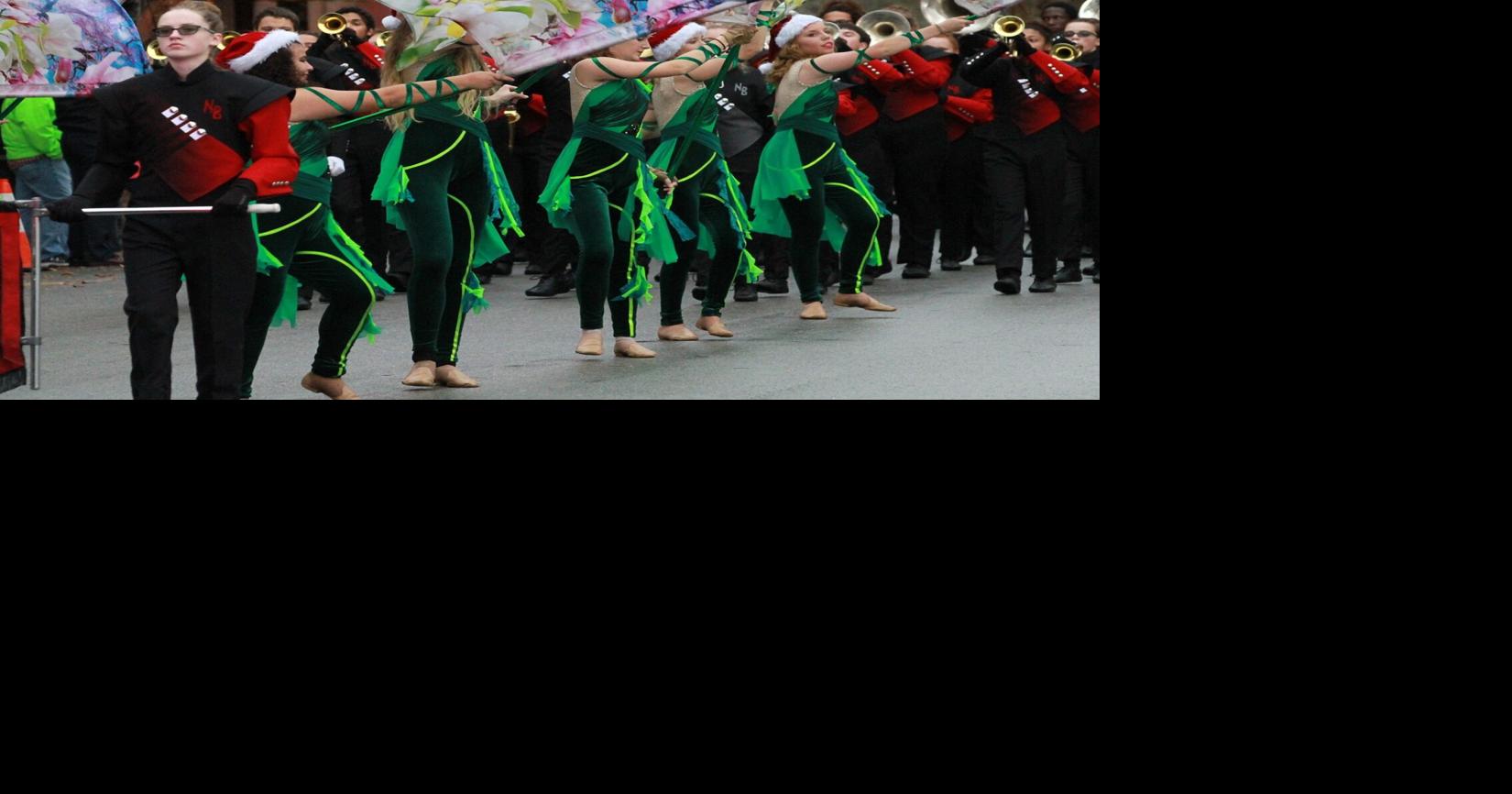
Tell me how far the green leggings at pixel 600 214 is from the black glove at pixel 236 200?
2.75 metres

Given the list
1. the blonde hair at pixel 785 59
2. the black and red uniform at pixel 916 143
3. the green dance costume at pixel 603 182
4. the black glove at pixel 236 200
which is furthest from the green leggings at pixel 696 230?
the black glove at pixel 236 200

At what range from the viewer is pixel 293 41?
7895 mm

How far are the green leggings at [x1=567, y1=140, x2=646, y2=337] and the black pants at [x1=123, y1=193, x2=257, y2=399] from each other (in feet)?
8.49

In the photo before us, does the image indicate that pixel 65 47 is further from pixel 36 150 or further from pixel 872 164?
pixel 872 164

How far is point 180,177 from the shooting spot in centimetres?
704

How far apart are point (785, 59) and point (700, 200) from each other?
3.86 ft

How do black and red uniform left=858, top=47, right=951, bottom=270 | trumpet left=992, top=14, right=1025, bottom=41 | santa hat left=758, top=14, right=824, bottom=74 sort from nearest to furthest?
1. santa hat left=758, top=14, right=824, bottom=74
2. trumpet left=992, top=14, right=1025, bottom=41
3. black and red uniform left=858, top=47, right=951, bottom=270

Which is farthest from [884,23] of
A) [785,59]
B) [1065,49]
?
[785,59]

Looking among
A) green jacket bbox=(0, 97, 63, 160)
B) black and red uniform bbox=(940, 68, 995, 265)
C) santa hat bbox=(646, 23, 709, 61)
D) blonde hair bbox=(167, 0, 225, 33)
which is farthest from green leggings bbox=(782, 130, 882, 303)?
green jacket bbox=(0, 97, 63, 160)

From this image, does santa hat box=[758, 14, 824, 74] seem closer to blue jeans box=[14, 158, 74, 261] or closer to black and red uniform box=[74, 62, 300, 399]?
black and red uniform box=[74, 62, 300, 399]

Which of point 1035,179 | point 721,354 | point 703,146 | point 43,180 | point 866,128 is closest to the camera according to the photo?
point 721,354

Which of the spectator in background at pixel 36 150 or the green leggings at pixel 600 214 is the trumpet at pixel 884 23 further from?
the green leggings at pixel 600 214

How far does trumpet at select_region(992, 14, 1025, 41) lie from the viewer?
44.3ft

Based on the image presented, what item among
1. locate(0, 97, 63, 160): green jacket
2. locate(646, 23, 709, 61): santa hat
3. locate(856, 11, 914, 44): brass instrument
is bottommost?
locate(0, 97, 63, 160): green jacket
